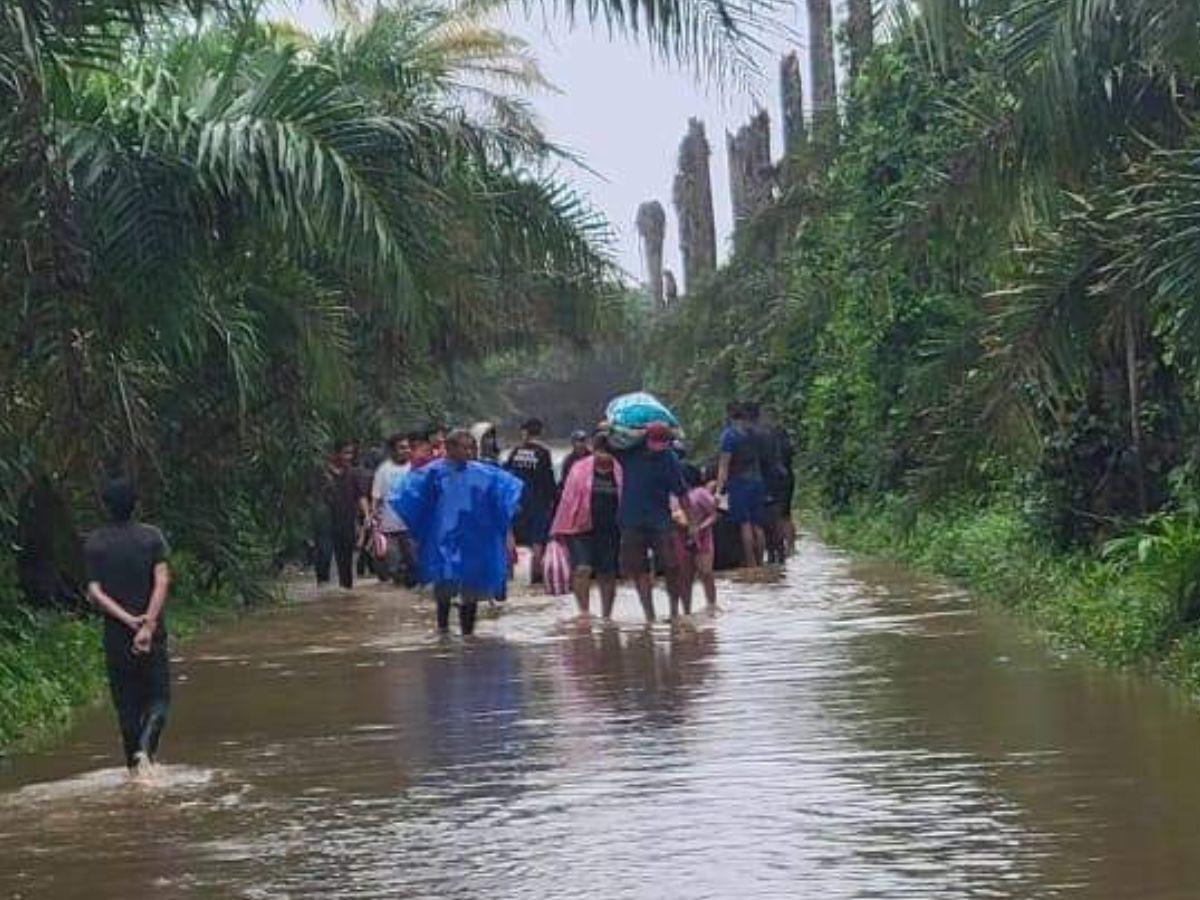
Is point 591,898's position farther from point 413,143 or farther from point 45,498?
point 45,498

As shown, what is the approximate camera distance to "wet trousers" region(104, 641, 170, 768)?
11.0m

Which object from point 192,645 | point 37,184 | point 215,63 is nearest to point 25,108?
point 37,184

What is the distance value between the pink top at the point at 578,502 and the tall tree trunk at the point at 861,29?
11.7ft

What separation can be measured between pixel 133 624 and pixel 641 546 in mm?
6851

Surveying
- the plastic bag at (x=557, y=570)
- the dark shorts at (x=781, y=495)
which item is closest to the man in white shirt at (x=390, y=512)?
the plastic bag at (x=557, y=570)

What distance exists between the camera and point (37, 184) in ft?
34.9

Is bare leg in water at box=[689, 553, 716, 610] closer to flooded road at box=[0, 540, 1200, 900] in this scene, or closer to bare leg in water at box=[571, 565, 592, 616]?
bare leg in water at box=[571, 565, 592, 616]

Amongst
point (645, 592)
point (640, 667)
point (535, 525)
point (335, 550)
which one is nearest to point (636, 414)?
point (645, 592)

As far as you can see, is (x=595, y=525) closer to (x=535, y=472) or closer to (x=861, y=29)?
(x=861, y=29)

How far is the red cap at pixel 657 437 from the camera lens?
56.6ft

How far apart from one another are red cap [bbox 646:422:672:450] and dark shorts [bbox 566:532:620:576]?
887 millimetres

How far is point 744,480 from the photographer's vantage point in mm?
21750

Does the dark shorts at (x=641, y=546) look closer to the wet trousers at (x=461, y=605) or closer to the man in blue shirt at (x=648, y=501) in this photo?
the man in blue shirt at (x=648, y=501)

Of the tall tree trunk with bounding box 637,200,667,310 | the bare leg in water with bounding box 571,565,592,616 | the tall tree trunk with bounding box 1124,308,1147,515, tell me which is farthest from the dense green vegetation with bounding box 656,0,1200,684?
the tall tree trunk with bounding box 637,200,667,310
